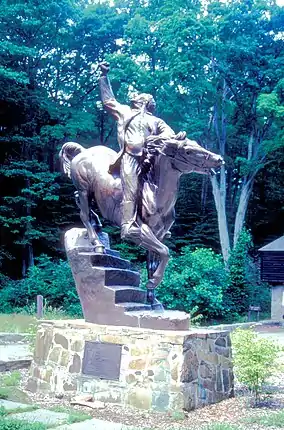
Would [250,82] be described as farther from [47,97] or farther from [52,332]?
[52,332]

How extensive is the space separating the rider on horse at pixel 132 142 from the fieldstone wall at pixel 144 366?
143 cm

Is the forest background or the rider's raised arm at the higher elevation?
the forest background

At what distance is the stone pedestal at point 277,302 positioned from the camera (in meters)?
24.9

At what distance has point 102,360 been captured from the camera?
7043 millimetres

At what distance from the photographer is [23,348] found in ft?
36.4

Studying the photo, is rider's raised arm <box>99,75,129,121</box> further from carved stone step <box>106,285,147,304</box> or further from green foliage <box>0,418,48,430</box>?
green foliage <box>0,418,48,430</box>

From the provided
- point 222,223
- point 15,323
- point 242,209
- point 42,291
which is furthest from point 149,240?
point 242,209

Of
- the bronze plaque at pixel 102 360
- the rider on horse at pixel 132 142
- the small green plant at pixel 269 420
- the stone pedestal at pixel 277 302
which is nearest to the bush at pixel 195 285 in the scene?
the stone pedestal at pixel 277 302

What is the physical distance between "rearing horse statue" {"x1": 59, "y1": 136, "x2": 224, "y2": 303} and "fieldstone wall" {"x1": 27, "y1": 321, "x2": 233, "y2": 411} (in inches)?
45.9

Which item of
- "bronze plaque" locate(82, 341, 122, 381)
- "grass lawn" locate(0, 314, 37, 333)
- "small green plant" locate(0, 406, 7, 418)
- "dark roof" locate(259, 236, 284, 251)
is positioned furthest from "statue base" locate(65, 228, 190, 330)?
"dark roof" locate(259, 236, 284, 251)

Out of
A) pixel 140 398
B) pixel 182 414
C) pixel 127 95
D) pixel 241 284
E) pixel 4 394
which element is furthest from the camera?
pixel 127 95

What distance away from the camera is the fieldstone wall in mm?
6582

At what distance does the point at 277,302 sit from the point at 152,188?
1895 centimetres

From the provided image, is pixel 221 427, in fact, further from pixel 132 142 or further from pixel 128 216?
pixel 132 142
